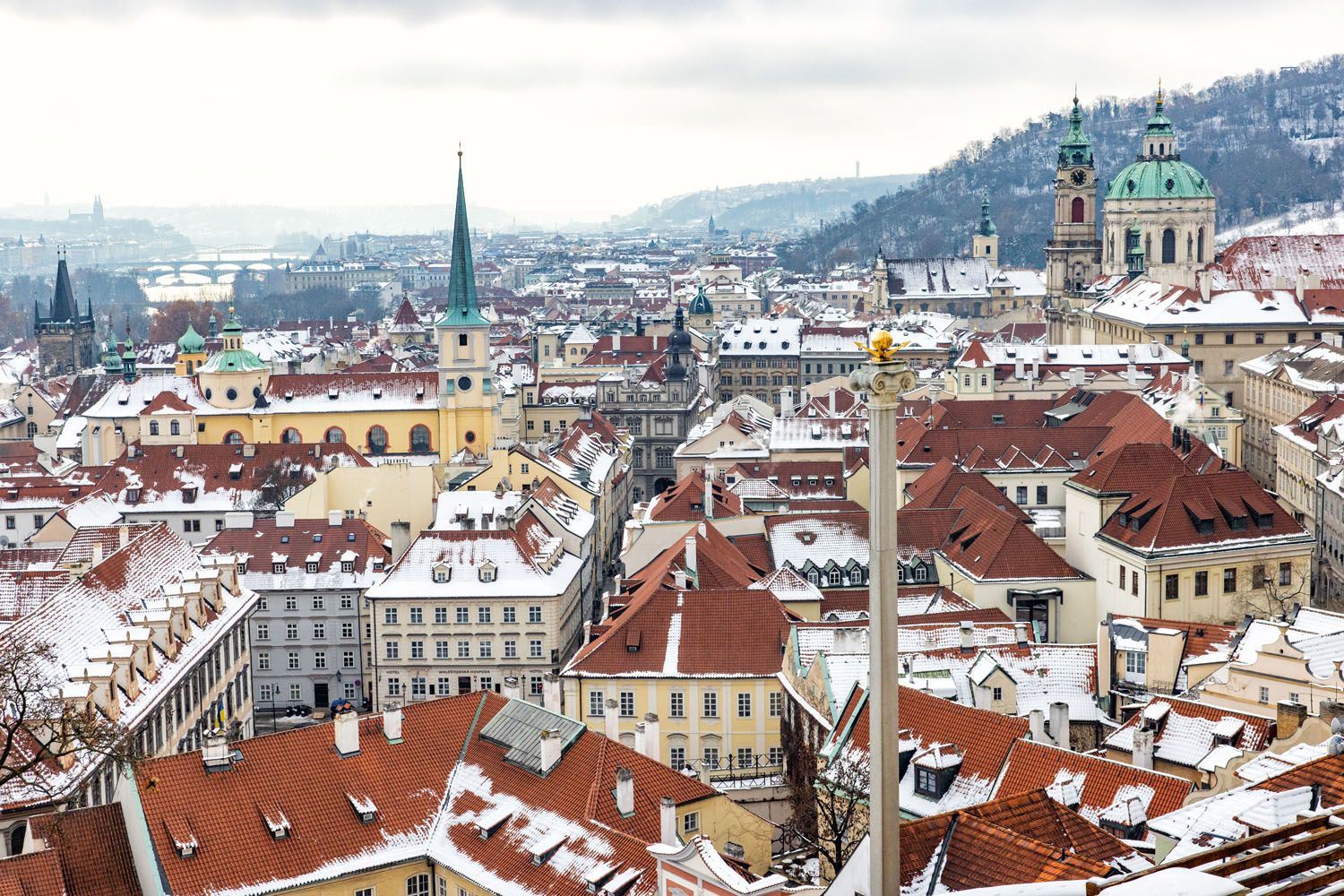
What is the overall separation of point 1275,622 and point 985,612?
963cm

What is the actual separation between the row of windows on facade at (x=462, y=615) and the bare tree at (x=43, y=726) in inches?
779

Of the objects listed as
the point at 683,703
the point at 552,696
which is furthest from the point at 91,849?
the point at 683,703

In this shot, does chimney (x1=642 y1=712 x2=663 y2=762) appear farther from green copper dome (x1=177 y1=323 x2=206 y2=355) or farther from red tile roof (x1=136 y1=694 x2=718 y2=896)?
green copper dome (x1=177 y1=323 x2=206 y2=355)

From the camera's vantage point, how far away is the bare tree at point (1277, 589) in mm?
64062

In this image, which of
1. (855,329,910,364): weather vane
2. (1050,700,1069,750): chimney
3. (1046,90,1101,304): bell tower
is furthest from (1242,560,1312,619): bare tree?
(1046,90,1101,304): bell tower

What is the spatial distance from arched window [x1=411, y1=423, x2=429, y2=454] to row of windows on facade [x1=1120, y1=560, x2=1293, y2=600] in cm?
5743

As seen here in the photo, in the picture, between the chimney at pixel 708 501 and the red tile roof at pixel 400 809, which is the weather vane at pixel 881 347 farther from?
the chimney at pixel 708 501

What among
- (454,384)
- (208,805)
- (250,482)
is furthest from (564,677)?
(454,384)

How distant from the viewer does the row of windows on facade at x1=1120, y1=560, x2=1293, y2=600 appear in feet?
207

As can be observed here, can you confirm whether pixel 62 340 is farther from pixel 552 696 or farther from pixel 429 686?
pixel 552 696

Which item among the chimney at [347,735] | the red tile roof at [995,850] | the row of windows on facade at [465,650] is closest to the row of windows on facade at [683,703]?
the row of windows on facade at [465,650]

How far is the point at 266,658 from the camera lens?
238 feet

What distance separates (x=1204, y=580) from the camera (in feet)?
210

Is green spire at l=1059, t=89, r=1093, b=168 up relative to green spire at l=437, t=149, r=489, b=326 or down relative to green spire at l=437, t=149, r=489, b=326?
up
